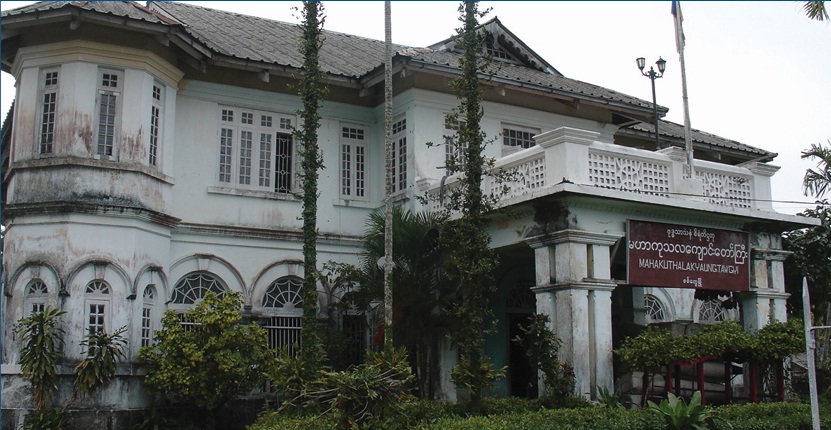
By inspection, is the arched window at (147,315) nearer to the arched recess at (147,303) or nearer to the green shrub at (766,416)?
the arched recess at (147,303)

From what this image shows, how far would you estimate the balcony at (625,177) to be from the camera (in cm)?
1384

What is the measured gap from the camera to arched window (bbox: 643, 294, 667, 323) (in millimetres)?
21484

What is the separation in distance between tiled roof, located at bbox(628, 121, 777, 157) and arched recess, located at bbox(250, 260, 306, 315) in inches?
386

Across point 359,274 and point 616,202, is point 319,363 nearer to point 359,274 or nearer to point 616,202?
point 359,274

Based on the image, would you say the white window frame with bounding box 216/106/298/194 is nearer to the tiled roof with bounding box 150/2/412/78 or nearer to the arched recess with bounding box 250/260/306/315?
the tiled roof with bounding box 150/2/412/78

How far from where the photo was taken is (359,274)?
15.8 metres

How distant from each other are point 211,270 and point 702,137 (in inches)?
539

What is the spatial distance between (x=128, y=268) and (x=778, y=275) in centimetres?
1235

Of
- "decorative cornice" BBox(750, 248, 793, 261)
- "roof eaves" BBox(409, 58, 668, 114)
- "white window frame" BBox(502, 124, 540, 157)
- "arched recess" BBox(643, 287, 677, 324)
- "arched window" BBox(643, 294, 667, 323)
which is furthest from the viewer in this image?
"arched recess" BBox(643, 287, 677, 324)

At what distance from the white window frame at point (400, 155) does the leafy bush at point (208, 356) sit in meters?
4.89

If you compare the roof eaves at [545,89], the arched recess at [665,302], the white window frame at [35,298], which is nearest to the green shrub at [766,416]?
the roof eaves at [545,89]

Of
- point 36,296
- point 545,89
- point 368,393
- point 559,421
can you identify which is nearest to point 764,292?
point 545,89

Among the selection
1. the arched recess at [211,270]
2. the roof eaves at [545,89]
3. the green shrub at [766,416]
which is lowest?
the green shrub at [766,416]

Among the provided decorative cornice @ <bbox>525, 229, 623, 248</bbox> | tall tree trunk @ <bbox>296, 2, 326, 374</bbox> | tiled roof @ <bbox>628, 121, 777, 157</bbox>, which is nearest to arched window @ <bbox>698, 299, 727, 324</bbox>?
tiled roof @ <bbox>628, 121, 777, 157</bbox>
